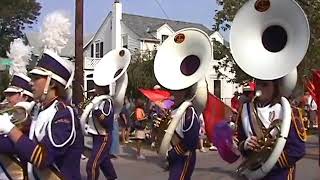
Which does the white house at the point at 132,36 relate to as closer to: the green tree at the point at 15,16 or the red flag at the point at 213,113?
the green tree at the point at 15,16

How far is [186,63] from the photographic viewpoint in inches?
261

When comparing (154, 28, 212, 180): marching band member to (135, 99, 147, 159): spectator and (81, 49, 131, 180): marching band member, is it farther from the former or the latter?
(135, 99, 147, 159): spectator

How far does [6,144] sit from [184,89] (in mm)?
2409

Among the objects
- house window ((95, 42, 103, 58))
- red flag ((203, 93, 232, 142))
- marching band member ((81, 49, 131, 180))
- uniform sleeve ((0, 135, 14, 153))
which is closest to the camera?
uniform sleeve ((0, 135, 14, 153))

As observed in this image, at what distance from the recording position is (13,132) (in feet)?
13.5

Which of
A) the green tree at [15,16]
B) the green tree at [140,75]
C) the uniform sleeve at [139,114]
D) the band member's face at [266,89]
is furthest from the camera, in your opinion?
the green tree at [15,16]

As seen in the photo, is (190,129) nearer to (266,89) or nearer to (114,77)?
(266,89)

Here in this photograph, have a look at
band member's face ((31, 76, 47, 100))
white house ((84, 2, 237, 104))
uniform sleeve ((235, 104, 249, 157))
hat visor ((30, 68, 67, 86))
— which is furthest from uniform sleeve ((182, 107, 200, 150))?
white house ((84, 2, 237, 104))

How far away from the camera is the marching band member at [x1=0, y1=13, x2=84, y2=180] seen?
4.12m

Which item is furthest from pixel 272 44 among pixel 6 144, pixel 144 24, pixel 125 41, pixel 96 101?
pixel 144 24

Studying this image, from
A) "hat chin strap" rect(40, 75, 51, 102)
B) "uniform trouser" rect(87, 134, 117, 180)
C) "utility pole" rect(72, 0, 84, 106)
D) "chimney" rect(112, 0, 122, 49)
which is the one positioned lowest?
"uniform trouser" rect(87, 134, 117, 180)

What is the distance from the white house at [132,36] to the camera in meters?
40.9

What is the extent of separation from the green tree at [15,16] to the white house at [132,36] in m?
4.68

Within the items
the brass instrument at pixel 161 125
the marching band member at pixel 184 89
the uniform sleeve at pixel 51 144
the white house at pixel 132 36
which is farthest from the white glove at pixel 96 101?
the white house at pixel 132 36
